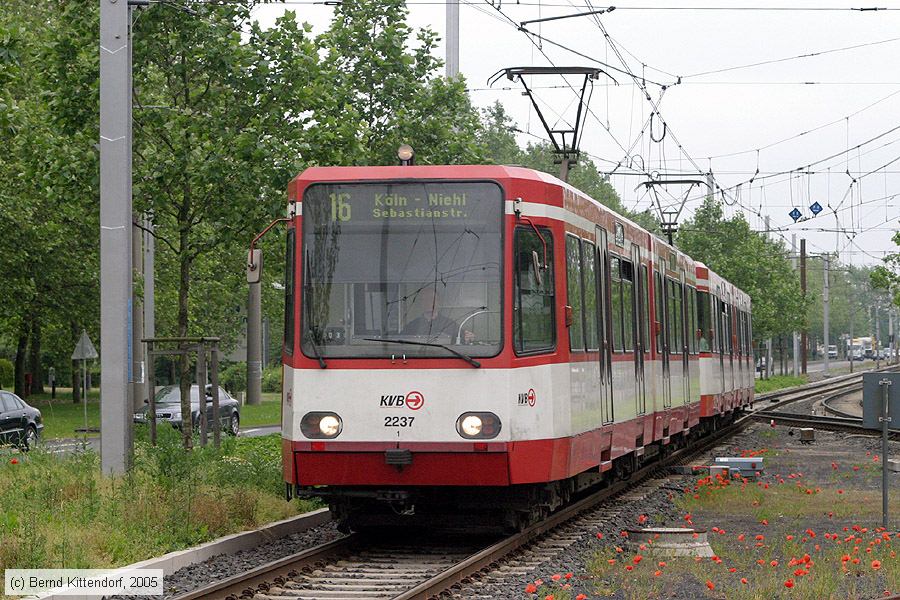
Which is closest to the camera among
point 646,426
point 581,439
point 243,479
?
point 581,439

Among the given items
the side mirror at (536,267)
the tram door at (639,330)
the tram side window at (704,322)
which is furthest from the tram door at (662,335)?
the side mirror at (536,267)

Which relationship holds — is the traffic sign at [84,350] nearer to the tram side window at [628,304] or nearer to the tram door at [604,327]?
the tram side window at [628,304]

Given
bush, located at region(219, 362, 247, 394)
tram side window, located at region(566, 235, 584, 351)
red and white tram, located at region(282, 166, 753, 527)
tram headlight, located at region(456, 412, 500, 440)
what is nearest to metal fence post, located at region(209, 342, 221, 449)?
red and white tram, located at region(282, 166, 753, 527)

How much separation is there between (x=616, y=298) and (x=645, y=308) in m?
2.50

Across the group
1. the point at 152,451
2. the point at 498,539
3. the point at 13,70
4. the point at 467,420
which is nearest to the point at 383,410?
the point at 467,420

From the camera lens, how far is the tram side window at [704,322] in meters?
26.4

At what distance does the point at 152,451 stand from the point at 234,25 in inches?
261

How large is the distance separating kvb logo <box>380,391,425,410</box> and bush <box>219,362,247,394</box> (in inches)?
2156

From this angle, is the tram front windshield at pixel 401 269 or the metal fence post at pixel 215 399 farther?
the metal fence post at pixel 215 399

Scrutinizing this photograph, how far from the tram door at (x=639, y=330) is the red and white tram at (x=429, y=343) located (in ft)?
14.0

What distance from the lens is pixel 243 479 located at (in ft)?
50.0

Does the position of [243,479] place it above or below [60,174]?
below

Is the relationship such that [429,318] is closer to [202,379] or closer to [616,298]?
[616,298]

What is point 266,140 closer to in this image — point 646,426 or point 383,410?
point 646,426
